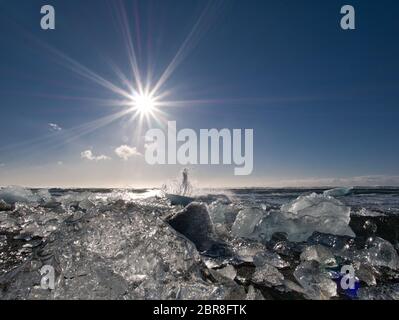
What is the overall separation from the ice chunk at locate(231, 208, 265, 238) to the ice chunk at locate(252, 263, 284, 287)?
220cm

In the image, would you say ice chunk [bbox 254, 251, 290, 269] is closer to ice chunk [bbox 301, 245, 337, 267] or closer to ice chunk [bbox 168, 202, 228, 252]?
ice chunk [bbox 301, 245, 337, 267]

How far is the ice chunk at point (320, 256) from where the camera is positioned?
12.9 ft

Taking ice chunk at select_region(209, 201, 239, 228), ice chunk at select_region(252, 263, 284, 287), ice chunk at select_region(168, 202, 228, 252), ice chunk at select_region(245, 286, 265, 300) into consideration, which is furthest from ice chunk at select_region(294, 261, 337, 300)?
ice chunk at select_region(209, 201, 239, 228)

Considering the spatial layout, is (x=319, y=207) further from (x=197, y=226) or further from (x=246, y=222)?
(x=197, y=226)

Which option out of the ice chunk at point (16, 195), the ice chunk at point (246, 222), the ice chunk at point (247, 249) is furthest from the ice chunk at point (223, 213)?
the ice chunk at point (16, 195)

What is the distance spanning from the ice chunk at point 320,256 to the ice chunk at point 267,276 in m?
0.90

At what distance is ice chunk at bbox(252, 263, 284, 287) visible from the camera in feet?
10.8

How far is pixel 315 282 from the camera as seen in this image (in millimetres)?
3199

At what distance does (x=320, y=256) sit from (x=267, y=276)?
1.15 metres
